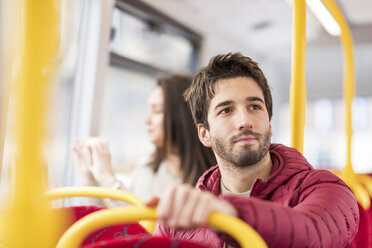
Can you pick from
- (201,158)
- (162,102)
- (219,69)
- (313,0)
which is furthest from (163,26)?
(219,69)

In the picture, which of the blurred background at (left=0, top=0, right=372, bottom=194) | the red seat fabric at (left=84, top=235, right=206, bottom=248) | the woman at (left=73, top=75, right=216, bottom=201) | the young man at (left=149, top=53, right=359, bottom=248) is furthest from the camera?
the woman at (left=73, top=75, right=216, bottom=201)

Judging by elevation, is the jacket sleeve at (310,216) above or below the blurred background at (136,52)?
below

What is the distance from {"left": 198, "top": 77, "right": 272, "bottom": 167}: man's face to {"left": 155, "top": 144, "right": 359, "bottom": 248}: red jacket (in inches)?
2.9

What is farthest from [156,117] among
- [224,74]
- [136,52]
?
[224,74]

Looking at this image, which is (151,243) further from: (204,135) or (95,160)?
(95,160)

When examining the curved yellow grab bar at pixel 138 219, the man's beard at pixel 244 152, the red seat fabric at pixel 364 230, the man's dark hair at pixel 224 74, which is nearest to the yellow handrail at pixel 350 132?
the red seat fabric at pixel 364 230

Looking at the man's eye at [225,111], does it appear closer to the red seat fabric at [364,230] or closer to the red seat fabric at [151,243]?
the red seat fabric at [151,243]

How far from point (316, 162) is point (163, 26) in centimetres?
479

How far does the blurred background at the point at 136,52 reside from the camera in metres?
1.41

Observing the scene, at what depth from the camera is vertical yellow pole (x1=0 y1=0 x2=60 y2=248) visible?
402 millimetres

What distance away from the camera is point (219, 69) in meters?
0.92

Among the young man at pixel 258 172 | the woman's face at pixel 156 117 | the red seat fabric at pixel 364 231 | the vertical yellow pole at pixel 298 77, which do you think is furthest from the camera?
the woman's face at pixel 156 117

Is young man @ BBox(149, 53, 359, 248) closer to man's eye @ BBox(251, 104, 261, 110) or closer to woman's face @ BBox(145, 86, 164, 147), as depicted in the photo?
man's eye @ BBox(251, 104, 261, 110)

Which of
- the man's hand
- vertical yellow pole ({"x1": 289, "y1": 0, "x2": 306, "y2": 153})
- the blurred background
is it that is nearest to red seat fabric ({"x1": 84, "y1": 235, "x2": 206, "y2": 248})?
the man's hand
